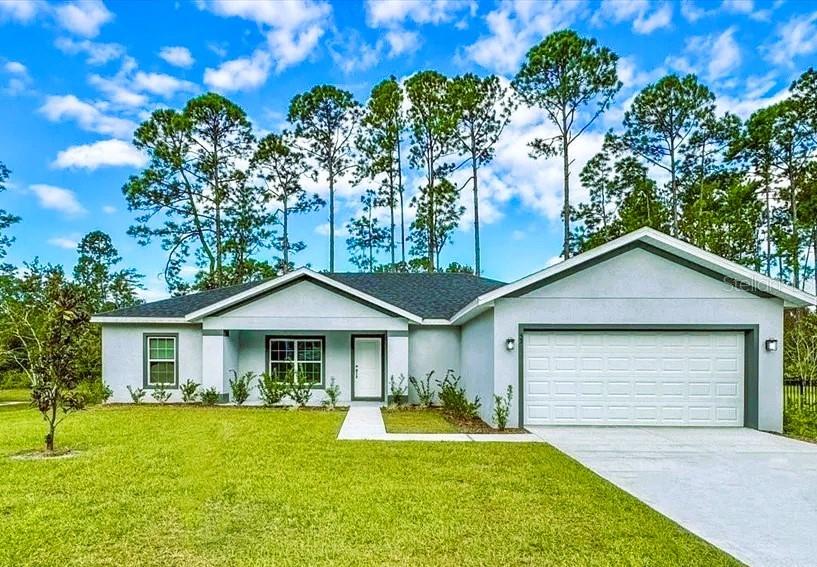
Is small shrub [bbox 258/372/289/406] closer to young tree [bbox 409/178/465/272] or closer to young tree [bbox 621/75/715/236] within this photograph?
young tree [bbox 409/178/465/272]

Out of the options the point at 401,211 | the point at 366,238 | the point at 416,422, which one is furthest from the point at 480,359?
the point at 366,238

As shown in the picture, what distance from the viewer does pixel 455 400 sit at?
46.9ft

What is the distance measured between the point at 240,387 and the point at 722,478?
1214 cm

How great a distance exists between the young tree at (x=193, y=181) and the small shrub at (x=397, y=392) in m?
14.9

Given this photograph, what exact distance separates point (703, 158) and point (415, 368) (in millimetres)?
20485

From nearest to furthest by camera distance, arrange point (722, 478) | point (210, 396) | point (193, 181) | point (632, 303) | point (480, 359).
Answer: point (722, 478), point (632, 303), point (480, 359), point (210, 396), point (193, 181)

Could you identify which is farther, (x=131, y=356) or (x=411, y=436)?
(x=131, y=356)

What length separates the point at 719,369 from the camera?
11281mm

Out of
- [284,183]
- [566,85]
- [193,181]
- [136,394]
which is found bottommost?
[136,394]

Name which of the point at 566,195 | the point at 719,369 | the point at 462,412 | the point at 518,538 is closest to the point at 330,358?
the point at 462,412

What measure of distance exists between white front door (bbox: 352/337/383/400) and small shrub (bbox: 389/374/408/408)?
1.14 metres

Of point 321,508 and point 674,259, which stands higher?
point 674,259

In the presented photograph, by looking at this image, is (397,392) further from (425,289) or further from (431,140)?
(431,140)

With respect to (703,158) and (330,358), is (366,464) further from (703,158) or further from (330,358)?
(703,158)
